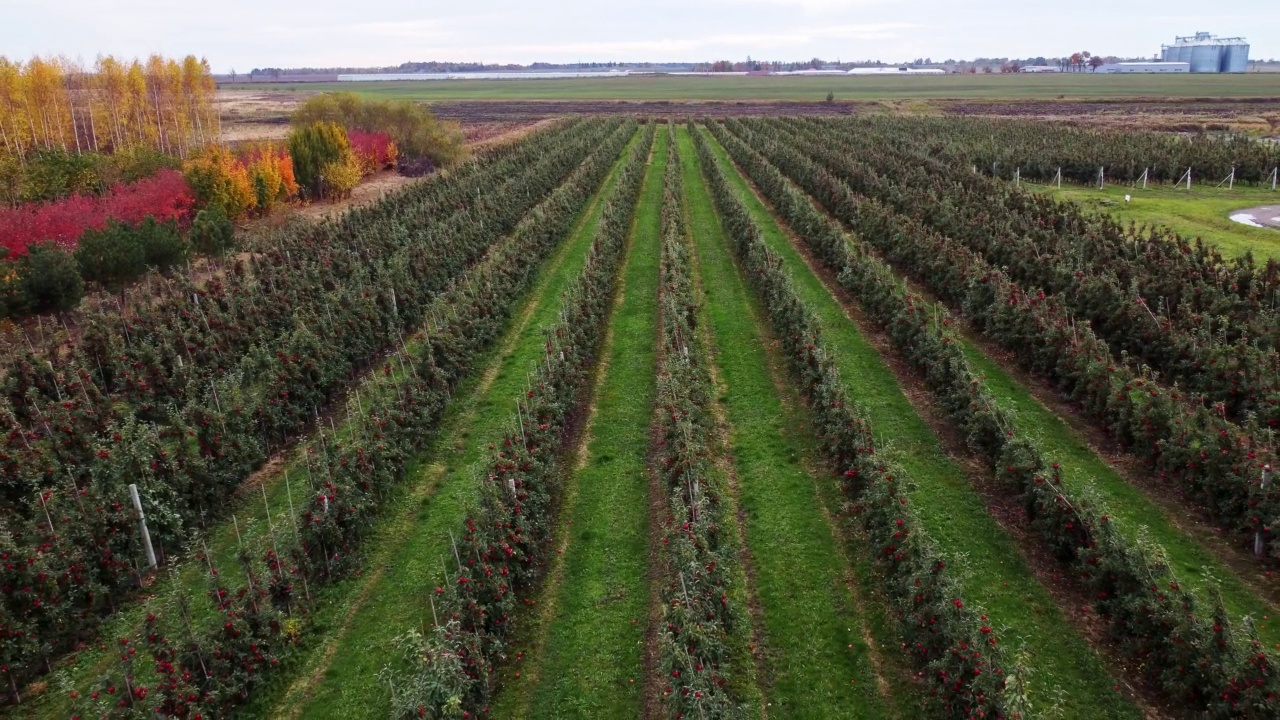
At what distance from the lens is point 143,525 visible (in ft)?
45.9

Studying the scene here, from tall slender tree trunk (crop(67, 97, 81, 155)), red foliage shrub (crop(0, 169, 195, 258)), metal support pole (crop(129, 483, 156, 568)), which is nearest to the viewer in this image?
metal support pole (crop(129, 483, 156, 568))

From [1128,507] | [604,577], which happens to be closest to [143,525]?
[604,577]

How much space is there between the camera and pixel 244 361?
19250 millimetres

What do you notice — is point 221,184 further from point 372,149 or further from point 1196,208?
point 1196,208

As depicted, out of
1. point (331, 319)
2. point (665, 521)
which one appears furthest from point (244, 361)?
point (665, 521)

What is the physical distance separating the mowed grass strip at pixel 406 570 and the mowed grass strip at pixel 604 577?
2210mm

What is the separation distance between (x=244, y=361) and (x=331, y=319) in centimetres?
406

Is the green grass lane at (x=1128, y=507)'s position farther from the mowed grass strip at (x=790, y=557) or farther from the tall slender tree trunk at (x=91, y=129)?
the tall slender tree trunk at (x=91, y=129)

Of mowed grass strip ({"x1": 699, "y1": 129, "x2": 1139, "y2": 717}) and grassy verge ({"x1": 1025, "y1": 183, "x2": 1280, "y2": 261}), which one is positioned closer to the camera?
mowed grass strip ({"x1": 699, "y1": 129, "x2": 1139, "y2": 717})

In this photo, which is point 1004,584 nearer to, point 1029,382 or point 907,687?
point 907,687

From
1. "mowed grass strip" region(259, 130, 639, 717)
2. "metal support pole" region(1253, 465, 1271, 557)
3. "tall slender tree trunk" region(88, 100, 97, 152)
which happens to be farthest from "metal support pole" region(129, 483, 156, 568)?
"tall slender tree trunk" region(88, 100, 97, 152)

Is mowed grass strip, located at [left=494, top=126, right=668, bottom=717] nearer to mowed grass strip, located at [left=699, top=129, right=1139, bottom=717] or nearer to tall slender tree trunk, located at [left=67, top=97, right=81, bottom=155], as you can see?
mowed grass strip, located at [left=699, top=129, right=1139, bottom=717]

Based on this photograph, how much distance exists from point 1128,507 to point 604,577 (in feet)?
33.5

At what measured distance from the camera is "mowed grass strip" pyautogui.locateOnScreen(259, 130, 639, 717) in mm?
11398
